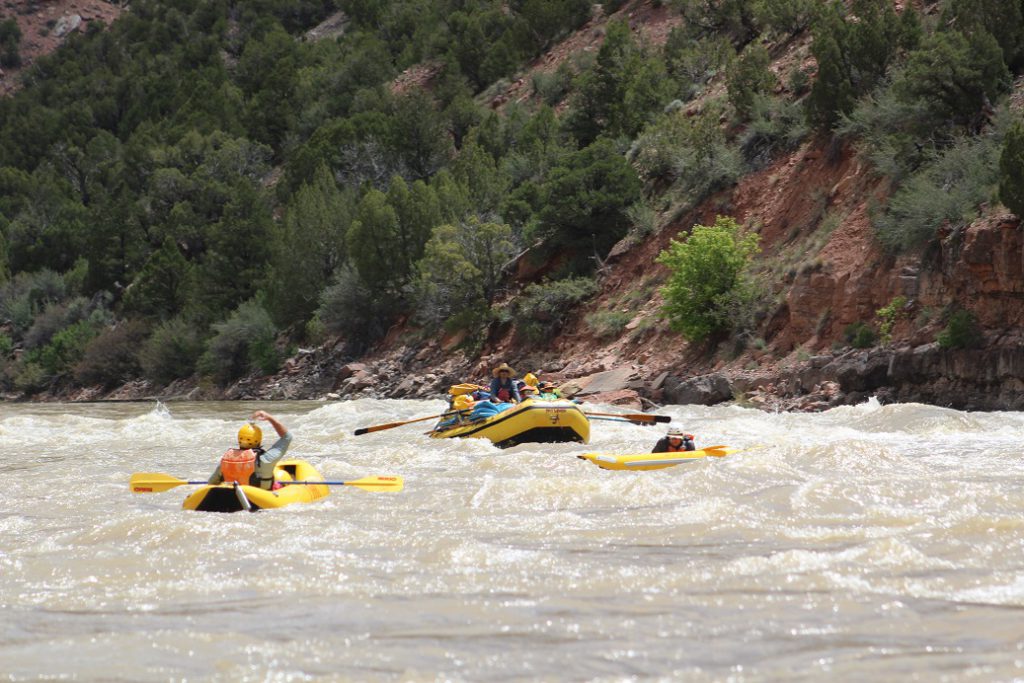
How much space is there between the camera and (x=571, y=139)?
47.6 m

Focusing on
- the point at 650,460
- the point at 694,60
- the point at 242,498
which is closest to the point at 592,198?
the point at 694,60

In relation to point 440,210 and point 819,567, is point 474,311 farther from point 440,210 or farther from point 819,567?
point 819,567

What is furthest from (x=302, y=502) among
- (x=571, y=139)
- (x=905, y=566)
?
(x=571, y=139)

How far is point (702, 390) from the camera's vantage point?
26.9m

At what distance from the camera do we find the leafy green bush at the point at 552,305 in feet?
121

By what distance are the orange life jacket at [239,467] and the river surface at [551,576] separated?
1.96 ft

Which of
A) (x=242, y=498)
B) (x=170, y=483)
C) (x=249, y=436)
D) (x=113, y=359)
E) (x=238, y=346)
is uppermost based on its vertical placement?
(x=249, y=436)

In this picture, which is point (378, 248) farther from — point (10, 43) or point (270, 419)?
point (10, 43)

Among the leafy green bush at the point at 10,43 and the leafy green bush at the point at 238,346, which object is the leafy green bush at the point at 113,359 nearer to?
the leafy green bush at the point at 238,346

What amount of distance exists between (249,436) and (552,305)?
2579 centimetres

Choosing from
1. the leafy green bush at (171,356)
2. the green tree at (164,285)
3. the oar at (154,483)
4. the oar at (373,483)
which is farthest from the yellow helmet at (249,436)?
the green tree at (164,285)

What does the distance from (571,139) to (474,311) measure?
10709 millimetres

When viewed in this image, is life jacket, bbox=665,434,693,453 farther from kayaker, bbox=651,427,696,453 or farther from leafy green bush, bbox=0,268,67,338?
leafy green bush, bbox=0,268,67,338

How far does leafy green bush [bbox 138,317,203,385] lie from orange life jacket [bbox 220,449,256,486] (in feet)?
134
